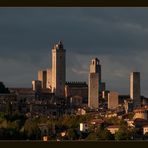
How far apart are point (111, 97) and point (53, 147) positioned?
35251 millimetres

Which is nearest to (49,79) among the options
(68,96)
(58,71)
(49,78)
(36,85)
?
(49,78)

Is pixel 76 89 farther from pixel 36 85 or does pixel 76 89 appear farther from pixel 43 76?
pixel 36 85

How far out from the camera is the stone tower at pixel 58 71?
36.6m

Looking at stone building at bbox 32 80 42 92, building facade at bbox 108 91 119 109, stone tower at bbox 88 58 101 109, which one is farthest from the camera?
stone building at bbox 32 80 42 92

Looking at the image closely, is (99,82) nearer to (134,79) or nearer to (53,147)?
(134,79)

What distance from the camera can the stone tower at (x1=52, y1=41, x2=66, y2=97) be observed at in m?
36.6

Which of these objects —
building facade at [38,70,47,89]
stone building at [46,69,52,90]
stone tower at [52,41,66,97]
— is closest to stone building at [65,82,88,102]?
stone tower at [52,41,66,97]

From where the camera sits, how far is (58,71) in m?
36.6

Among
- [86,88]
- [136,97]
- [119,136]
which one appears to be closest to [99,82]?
[86,88]

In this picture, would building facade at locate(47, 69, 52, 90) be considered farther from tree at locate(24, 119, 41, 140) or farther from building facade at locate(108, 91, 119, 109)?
tree at locate(24, 119, 41, 140)

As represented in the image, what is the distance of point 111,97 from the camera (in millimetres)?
36312
